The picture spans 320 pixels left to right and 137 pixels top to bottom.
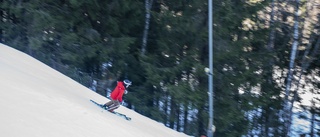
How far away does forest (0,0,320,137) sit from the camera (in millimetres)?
17281

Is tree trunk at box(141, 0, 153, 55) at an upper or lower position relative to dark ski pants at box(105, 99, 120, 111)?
upper

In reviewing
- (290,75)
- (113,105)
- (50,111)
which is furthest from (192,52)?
(50,111)

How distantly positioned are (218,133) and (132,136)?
31.0 feet

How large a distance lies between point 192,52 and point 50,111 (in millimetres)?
10301

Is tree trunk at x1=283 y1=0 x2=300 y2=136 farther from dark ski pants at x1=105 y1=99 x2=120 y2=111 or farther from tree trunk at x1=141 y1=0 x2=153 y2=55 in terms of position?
dark ski pants at x1=105 y1=99 x2=120 y2=111

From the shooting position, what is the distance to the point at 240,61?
1756 cm

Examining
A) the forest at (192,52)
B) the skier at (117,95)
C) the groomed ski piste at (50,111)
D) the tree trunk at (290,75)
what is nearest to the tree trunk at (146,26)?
the forest at (192,52)

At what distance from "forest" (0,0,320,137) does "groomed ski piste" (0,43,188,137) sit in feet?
18.6

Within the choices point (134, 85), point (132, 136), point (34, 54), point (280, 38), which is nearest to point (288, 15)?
point (280, 38)

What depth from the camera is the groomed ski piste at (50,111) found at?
23.5ft

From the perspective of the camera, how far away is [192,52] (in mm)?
18000

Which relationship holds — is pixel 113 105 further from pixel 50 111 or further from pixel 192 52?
pixel 192 52

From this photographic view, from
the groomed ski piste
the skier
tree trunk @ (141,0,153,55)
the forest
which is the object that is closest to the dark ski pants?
the skier

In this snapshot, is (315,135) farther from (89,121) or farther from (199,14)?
(89,121)
